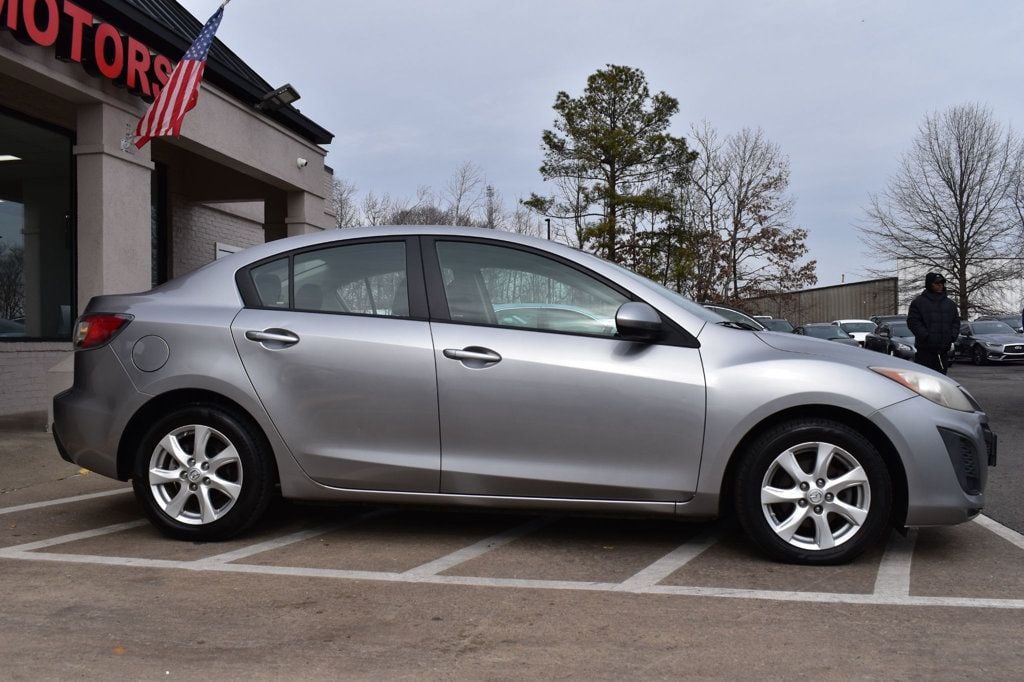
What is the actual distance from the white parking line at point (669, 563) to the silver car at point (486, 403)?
253 millimetres

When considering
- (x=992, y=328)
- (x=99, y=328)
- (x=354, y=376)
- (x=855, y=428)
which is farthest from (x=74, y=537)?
(x=992, y=328)

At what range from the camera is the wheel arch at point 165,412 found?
15.0ft

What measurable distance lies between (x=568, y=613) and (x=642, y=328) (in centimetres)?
135

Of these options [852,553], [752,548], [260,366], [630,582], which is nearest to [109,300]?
[260,366]

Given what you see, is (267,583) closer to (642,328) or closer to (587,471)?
(587,471)

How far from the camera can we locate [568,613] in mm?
3547

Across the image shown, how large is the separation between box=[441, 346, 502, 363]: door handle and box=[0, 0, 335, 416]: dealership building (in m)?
5.79

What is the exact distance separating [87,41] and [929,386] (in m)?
8.16

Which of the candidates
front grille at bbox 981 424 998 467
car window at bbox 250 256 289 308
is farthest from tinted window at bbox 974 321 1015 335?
car window at bbox 250 256 289 308

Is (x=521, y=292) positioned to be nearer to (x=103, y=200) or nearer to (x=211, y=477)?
(x=211, y=477)

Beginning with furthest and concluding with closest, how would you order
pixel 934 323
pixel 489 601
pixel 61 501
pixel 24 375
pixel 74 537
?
pixel 934 323
pixel 24 375
pixel 61 501
pixel 74 537
pixel 489 601

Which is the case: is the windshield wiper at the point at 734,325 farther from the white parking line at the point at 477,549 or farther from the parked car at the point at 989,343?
the parked car at the point at 989,343

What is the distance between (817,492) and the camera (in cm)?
412

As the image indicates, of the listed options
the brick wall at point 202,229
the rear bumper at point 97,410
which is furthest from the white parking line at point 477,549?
the brick wall at point 202,229
